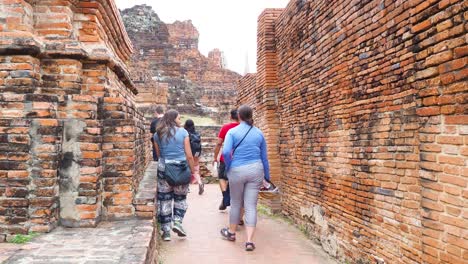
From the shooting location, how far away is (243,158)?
5.04 meters

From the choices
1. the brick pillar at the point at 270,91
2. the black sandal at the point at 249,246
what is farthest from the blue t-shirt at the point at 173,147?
the brick pillar at the point at 270,91

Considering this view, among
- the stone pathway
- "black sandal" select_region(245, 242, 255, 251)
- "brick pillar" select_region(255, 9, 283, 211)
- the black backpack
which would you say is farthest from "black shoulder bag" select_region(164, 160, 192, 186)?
"brick pillar" select_region(255, 9, 283, 211)

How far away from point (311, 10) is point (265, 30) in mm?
2412

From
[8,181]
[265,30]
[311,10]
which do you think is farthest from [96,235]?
[265,30]

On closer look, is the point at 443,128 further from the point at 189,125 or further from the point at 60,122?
the point at 189,125

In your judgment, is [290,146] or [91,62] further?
[290,146]

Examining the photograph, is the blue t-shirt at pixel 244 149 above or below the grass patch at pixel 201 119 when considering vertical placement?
below

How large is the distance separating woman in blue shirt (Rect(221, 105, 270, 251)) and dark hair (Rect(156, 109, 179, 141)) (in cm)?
69

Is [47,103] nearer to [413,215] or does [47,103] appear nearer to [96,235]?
[96,235]

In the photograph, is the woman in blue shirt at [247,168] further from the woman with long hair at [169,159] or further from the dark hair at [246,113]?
the woman with long hair at [169,159]

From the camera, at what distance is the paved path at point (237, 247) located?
482cm

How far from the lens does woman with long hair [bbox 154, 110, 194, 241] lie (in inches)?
202

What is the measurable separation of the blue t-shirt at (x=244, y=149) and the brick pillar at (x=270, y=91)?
298 centimetres

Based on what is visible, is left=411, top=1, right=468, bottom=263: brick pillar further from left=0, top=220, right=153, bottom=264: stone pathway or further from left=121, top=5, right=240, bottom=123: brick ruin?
left=121, top=5, right=240, bottom=123: brick ruin
